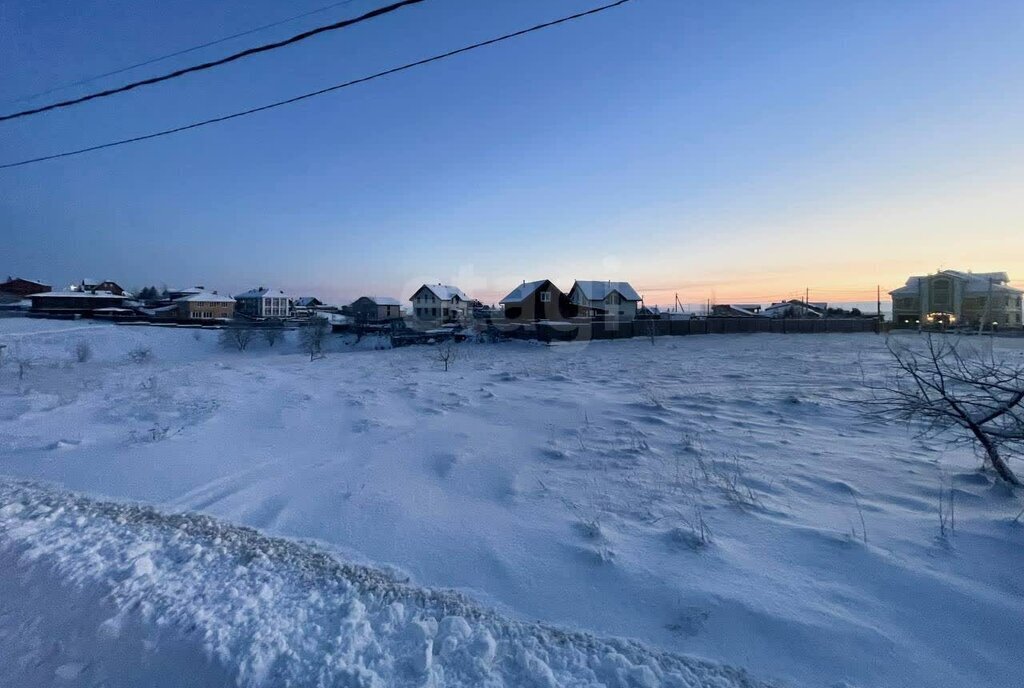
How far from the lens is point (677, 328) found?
3516 cm

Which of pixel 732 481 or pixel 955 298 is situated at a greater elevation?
pixel 955 298

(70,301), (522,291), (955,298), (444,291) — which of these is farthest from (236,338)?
(955,298)

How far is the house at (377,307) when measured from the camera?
6731 cm

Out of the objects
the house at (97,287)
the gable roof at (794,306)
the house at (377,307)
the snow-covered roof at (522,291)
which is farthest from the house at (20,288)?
the gable roof at (794,306)

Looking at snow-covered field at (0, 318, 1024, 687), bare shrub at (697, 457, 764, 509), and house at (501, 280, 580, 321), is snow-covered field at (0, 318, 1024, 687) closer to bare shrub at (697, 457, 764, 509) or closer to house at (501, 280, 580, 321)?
bare shrub at (697, 457, 764, 509)

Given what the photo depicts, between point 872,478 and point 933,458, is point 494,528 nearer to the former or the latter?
point 872,478

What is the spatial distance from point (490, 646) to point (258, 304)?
7892 cm

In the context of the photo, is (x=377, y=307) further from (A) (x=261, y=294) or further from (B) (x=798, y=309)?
(B) (x=798, y=309)

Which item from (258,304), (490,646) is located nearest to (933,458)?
(490,646)

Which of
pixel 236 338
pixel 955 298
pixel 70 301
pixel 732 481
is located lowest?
pixel 732 481

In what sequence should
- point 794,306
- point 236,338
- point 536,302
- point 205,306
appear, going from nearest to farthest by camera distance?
1. point 236,338
2. point 536,302
3. point 794,306
4. point 205,306

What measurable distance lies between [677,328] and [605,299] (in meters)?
13.6

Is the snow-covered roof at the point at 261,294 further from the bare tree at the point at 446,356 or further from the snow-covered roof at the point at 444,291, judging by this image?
the bare tree at the point at 446,356

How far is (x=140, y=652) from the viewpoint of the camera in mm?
2619
